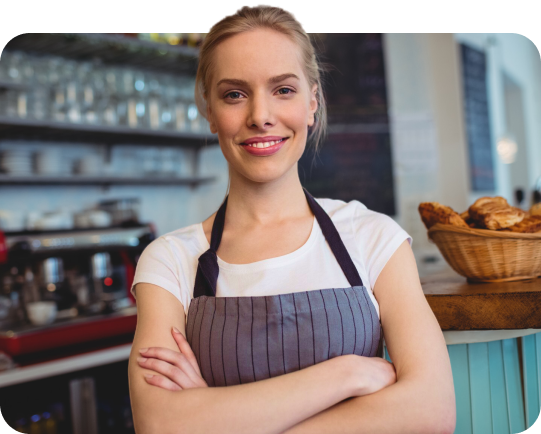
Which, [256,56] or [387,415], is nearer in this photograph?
[387,415]

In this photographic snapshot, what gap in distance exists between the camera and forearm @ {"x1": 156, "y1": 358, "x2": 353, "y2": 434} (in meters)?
0.97

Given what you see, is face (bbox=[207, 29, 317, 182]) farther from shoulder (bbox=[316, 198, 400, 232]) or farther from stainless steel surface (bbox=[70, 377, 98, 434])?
stainless steel surface (bbox=[70, 377, 98, 434])

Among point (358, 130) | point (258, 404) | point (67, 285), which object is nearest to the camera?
Answer: point (258, 404)

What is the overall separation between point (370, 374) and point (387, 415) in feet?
0.27

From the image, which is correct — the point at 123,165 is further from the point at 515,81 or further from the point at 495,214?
the point at 515,81

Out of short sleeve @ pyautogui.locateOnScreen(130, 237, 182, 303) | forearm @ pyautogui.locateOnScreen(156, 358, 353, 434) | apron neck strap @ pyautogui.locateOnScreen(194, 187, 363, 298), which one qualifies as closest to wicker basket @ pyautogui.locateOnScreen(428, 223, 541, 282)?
apron neck strap @ pyautogui.locateOnScreen(194, 187, 363, 298)

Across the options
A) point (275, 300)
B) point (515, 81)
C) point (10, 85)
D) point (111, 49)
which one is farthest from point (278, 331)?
point (515, 81)

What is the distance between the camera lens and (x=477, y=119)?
4305mm

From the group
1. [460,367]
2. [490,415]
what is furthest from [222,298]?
[490,415]

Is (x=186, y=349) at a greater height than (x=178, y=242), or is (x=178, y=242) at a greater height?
(x=178, y=242)

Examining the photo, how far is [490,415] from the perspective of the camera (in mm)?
1340

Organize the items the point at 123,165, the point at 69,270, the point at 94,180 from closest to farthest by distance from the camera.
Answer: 1. the point at 69,270
2. the point at 94,180
3. the point at 123,165

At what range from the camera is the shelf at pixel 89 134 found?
295 centimetres

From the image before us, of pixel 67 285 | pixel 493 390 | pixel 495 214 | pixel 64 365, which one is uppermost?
pixel 495 214
